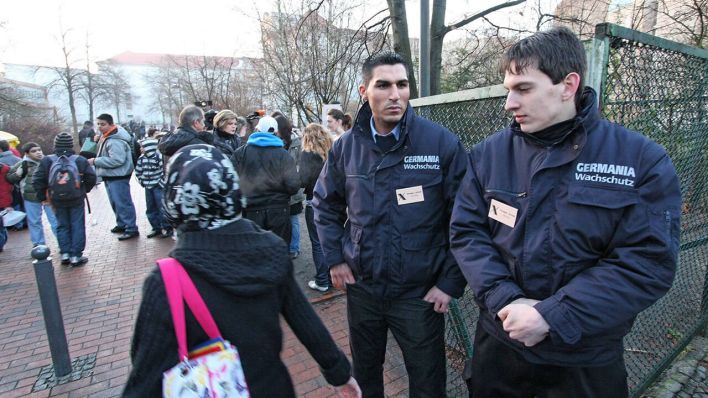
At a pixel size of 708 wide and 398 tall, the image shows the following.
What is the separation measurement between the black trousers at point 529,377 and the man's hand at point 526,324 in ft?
0.81

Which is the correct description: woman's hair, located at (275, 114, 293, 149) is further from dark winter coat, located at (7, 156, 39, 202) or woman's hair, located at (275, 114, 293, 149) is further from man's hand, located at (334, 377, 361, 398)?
man's hand, located at (334, 377, 361, 398)

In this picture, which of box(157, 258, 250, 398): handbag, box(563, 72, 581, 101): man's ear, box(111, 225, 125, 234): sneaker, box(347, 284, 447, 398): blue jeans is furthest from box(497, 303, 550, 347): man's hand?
box(111, 225, 125, 234): sneaker

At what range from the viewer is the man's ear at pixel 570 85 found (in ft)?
4.98

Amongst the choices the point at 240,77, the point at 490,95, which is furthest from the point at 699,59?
the point at 240,77

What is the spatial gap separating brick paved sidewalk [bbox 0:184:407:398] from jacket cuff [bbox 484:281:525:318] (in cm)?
175

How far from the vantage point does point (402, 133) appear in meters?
2.16

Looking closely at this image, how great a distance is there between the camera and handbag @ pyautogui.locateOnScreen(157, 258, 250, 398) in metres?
1.26

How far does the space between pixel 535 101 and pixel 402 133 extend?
2.52 feet

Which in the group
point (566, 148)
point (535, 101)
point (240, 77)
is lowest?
point (566, 148)

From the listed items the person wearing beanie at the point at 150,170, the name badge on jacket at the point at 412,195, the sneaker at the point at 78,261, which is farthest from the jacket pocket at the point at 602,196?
the person wearing beanie at the point at 150,170

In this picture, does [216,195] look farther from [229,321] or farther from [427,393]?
[427,393]

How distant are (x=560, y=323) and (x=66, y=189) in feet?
21.5

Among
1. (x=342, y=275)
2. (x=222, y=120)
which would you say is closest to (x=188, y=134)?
(x=222, y=120)

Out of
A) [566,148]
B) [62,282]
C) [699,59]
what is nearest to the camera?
[566,148]
